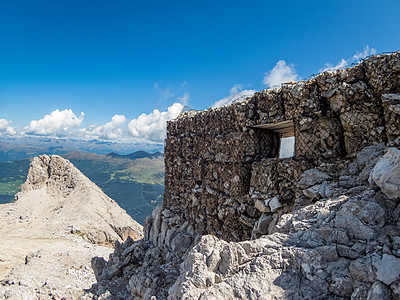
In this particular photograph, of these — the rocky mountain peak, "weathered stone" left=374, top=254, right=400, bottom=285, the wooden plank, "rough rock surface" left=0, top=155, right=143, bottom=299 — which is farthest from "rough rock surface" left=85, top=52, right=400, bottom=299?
the rocky mountain peak

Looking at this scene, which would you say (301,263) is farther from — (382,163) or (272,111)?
(272,111)

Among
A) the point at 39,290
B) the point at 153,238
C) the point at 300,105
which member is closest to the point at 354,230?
the point at 300,105

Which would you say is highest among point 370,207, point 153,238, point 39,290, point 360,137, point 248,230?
point 360,137

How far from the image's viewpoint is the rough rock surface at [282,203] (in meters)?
5.88

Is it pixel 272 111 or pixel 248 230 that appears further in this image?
pixel 248 230

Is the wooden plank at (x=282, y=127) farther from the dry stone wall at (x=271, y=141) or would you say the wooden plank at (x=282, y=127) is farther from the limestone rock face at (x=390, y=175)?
the limestone rock face at (x=390, y=175)

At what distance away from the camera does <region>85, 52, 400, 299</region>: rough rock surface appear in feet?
19.3

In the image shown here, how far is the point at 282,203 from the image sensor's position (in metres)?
12.7

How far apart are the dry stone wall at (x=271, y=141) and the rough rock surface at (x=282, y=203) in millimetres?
54

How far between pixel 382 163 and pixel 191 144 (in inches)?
581

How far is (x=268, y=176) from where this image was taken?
1362cm

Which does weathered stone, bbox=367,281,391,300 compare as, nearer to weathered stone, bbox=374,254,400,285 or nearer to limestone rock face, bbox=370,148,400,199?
weathered stone, bbox=374,254,400,285

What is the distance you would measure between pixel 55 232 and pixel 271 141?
138 feet

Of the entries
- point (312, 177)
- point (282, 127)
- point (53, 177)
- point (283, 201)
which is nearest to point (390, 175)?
point (312, 177)
